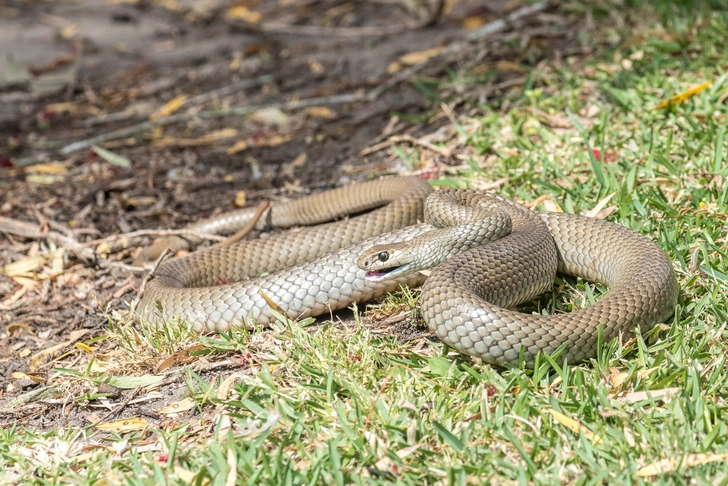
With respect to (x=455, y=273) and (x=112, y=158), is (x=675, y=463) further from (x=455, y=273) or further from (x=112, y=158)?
(x=112, y=158)

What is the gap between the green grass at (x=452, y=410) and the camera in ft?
10.7

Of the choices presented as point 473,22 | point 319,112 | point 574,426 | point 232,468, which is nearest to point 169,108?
point 319,112

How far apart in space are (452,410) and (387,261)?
4.20ft

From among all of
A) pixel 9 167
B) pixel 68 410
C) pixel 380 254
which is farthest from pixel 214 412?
pixel 9 167

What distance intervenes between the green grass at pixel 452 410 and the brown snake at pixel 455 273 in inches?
6.1

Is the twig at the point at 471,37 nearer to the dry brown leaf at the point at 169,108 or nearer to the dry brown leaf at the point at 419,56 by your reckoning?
Result: the dry brown leaf at the point at 419,56

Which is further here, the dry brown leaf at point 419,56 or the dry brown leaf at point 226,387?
the dry brown leaf at point 419,56

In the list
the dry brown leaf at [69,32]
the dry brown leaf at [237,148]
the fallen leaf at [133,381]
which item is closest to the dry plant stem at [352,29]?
the dry brown leaf at [237,148]

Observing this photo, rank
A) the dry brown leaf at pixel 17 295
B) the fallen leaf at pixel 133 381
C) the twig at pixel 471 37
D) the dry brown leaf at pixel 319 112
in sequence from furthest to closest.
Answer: the twig at pixel 471 37
the dry brown leaf at pixel 319 112
the dry brown leaf at pixel 17 295
the fallen leaf at pixel 133 381

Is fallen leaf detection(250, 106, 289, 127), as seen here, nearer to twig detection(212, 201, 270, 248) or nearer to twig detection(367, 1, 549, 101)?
twig detection(367, 1, 549, 101)

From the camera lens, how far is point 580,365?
3852mm

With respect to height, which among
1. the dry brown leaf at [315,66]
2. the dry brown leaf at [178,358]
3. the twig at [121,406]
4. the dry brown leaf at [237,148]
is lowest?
the dry brown leaf at [237,148]

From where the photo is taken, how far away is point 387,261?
4.67 meters

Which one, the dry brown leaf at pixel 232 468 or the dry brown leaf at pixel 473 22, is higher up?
the dry brown leaf at pixel 473 22
